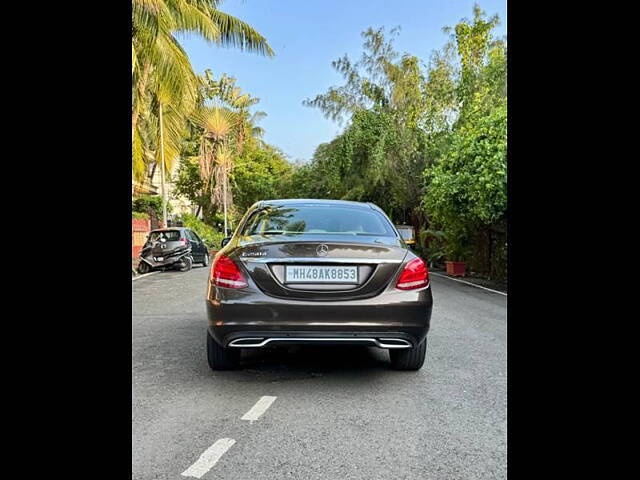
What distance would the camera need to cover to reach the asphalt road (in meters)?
2.93

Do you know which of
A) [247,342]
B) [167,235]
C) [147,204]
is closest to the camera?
[247,342]

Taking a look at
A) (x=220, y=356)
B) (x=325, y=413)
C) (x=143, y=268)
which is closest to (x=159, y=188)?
(x=143, y=268)

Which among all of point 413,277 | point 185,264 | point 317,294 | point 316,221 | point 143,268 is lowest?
point 143,268

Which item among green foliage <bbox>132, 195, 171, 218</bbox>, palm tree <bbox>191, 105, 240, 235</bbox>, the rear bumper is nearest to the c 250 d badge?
the rear bumper

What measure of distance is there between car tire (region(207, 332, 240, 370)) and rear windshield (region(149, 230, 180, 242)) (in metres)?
12.7

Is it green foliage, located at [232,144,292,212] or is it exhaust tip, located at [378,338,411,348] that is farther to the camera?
green foliage, located at [232,144,292,212]

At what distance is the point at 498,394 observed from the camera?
168 inches

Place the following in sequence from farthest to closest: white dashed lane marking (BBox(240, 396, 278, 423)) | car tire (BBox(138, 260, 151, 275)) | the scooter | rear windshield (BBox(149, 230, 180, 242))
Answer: car tire (BBox(138, 260, 151, 275)), rear windshield (BBox(149, 230, 180, 242)), the scooter, white dashed lane marking (BBox(240, 396, 278, 423))

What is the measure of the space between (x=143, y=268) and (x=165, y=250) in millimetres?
1174

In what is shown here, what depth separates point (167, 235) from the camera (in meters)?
17.0

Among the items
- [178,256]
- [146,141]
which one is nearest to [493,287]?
[178,256]

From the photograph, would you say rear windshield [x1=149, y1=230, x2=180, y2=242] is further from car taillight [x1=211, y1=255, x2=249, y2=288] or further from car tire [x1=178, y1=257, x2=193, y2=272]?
car taillight [x1=211, y1=255, x2=249, y2=288]

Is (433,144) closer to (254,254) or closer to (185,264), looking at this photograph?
(185,264)
